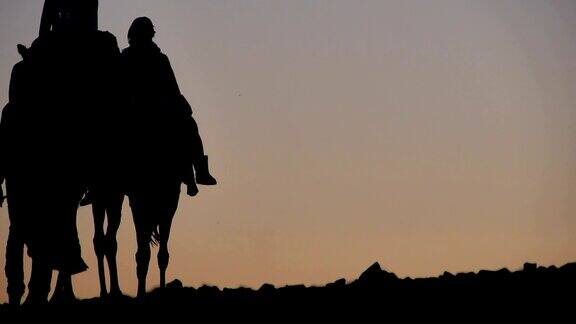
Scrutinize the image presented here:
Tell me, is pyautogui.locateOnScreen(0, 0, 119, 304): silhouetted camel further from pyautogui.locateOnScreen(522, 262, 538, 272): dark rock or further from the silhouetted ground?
pyautogui.locateOnScreen(522, 262, 538, 272): dark rock

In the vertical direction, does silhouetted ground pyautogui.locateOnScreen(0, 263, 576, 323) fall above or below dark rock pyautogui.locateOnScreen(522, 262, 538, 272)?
below

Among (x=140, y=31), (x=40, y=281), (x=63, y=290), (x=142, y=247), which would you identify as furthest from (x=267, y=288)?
(x=40, y=281)

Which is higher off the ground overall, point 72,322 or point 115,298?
point 115,298

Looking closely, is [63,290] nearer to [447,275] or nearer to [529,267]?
[447,275]

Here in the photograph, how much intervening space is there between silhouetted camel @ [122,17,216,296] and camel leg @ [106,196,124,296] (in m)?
0.36

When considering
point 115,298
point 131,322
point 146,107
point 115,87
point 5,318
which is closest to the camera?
point 131,322

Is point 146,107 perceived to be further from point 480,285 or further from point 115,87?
point 480,285

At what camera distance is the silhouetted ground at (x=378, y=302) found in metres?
12.0

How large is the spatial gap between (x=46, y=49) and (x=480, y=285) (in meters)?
4.92

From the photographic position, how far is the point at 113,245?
673 inches

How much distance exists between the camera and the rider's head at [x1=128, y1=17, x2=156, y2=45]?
59.0ft

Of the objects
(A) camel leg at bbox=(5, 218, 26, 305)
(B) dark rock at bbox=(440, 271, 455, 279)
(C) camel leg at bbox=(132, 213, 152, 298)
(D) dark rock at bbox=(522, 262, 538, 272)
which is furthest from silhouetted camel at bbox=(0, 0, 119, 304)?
(D) dark rock at bbox=(522, 262, 538, 272)

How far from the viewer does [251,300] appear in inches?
555

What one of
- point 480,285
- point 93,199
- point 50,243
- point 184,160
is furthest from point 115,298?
point 480,285
